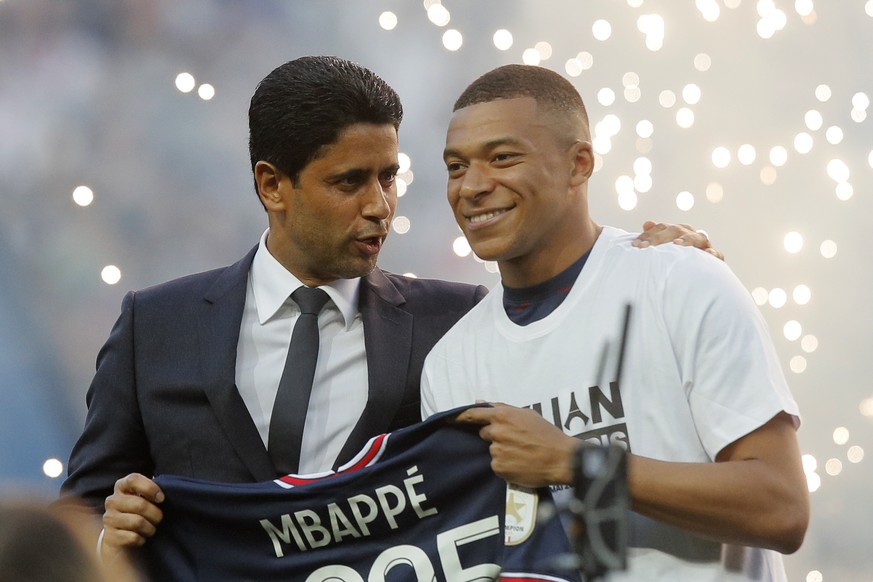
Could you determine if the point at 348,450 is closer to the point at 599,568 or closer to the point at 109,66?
the point at 599,568

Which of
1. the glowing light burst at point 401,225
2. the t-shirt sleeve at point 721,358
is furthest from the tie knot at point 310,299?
the glowing light burst at point 401,225

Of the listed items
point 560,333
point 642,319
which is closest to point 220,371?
point 560,333

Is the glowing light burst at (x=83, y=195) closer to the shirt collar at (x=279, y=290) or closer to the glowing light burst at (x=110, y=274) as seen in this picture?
the glowing light burst at (x=110, y=274)

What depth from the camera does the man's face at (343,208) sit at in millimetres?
2355

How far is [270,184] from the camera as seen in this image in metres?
2.48

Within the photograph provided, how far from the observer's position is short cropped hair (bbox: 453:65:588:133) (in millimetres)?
2090

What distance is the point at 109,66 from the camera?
3.41 metres

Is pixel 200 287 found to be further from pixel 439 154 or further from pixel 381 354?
pixel 439 154

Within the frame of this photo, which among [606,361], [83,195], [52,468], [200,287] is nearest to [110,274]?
[83,195]

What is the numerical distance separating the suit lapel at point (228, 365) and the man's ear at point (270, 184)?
0.50ft

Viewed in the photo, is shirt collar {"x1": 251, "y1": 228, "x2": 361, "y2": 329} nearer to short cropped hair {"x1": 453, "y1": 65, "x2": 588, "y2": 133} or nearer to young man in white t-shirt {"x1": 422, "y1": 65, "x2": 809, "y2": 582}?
young man in white t-shirt {"x1": 422, "y1": 65, "x2": 809, "y2": 582}

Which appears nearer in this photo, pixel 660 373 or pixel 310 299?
pixel 660 373

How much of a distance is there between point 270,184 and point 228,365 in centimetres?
44

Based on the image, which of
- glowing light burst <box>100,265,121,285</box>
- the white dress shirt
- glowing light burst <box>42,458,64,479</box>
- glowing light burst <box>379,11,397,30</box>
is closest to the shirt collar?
the white dress shirt
